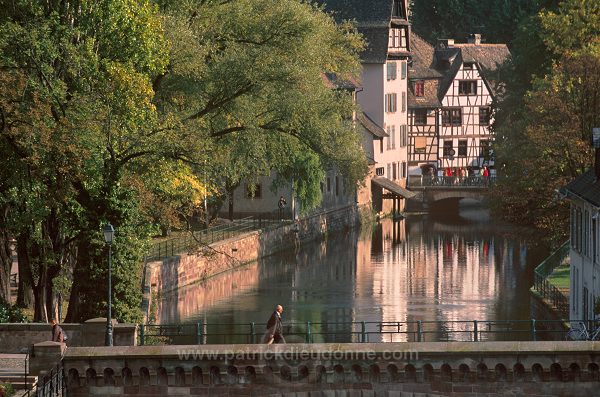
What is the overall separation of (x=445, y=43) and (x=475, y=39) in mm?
2407

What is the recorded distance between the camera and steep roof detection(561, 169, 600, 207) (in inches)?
2288

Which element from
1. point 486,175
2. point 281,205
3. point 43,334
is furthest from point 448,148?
point 43,334

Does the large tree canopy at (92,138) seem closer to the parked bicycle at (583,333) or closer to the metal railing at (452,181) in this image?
the parked bicycle at (583,333)

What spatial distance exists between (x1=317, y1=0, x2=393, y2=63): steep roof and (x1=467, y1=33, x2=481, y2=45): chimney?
73.2ft

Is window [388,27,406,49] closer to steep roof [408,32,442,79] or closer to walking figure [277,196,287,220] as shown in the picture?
steep roof [408,32,442,79]

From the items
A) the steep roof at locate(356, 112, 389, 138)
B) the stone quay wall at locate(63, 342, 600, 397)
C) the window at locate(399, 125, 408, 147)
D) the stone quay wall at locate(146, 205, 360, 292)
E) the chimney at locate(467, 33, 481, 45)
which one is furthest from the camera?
the chimney at locate(467, 33, 481, 45)

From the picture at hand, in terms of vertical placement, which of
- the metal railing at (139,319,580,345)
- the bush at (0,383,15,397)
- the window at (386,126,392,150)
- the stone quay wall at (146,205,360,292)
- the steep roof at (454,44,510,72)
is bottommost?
the bush at (0,383,15,397)

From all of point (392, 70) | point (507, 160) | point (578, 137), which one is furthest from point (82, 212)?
point (392, 70)

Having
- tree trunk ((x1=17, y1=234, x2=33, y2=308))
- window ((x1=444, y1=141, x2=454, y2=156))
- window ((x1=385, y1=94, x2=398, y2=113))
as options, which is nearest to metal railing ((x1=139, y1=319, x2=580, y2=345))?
tree trunk ((x1=17, y1=234, x2=33, y2=308))

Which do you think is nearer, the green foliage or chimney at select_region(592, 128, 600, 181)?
chimney at select_region(592, 128, 600, 181)

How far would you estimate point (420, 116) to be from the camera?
13988cm

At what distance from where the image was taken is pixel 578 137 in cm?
7450

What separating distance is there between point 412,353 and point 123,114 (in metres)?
15.8

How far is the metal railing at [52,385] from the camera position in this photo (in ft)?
134
